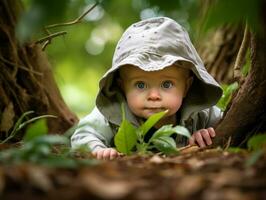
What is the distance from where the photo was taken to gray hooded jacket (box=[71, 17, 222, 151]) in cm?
213

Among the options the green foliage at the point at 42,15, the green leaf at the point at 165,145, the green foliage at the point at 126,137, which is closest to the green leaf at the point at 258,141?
the green leaf at the point at 165,145

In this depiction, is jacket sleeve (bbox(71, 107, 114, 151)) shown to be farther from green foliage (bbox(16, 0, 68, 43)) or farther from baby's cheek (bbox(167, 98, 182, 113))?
green foliage (bbox(16, 0, 68, 43))

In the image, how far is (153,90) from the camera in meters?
2.10

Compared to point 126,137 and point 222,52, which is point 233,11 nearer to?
point 126,137

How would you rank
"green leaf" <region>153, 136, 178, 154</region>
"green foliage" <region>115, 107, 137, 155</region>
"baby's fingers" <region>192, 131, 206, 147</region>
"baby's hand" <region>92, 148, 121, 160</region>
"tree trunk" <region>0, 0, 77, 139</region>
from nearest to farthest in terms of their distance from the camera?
"green leaf" <region>153, 136, 178, 154</region> → "green foliage" <region>115, 107, 137, 155</region> → "baby's hand" <region>92, 148, 121, 160</region> → "baby's fingers" <region>192, 131, 206, 147</region> → "tree trunk" <region>0, 0, 77, 139</region>

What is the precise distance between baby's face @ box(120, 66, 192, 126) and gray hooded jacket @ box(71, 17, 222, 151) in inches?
2.0

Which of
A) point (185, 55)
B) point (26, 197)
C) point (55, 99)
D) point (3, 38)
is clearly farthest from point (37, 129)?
point (55, 99)

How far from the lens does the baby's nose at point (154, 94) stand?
209cm

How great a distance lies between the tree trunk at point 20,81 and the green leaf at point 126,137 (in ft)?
2.38

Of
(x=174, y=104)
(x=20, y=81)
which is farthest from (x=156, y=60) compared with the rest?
(x=20, y=81)

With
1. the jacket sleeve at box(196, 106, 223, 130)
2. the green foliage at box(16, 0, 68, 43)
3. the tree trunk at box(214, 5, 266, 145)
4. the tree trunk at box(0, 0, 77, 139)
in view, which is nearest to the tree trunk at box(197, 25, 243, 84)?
the jacket sleeve at box(196, 106, 223, 130)

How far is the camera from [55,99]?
8.95 ft

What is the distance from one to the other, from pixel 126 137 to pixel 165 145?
0.16 meters

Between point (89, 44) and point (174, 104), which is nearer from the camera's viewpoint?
point (174, 104)
